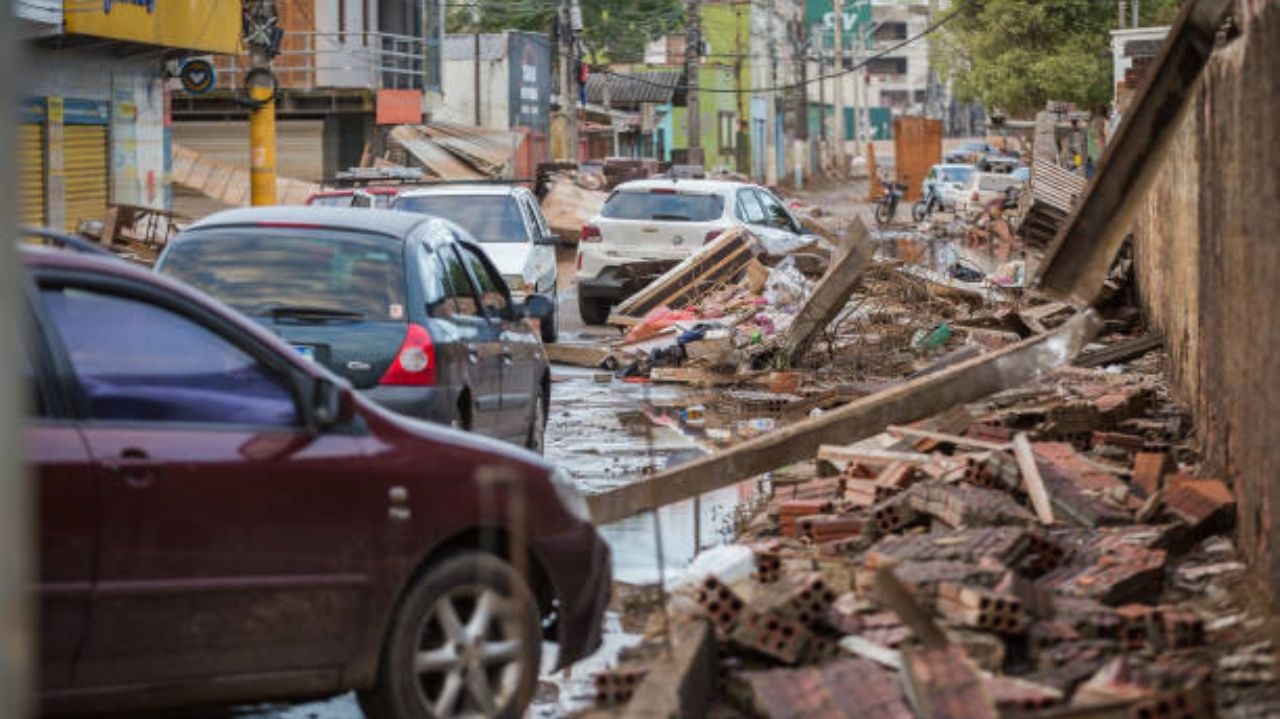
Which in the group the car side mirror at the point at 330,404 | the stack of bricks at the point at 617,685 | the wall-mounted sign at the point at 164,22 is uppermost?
the wall-mounted sign at the point at 164,22

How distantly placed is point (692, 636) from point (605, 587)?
16.8 inches

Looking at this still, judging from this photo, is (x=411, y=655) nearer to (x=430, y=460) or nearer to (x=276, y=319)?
(x=430, y=460)

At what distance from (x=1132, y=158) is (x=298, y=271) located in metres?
4.18

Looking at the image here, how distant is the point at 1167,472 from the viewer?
10234mm

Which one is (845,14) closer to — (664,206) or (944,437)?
(664,206)

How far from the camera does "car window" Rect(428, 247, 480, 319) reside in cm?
1117

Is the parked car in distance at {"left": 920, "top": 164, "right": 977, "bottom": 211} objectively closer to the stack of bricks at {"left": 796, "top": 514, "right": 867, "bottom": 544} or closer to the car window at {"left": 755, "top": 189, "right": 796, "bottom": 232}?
the car window at {"left": 755, "top": 189, "right": 796, "bottom": 232}

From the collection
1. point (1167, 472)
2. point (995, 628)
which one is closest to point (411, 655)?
point (995, 628)

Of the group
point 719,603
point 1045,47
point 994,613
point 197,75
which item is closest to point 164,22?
point 197,75

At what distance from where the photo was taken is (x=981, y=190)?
56.0m

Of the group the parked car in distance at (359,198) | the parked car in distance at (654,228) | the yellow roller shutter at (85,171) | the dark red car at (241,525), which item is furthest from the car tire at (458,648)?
the yellow roller shutter at (85,171)

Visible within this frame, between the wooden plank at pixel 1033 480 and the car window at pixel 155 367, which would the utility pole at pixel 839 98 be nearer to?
the wooden plank at pixel 1033 480

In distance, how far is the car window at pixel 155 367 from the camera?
6.25 metres

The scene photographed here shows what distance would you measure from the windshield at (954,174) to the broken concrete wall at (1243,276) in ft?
173
